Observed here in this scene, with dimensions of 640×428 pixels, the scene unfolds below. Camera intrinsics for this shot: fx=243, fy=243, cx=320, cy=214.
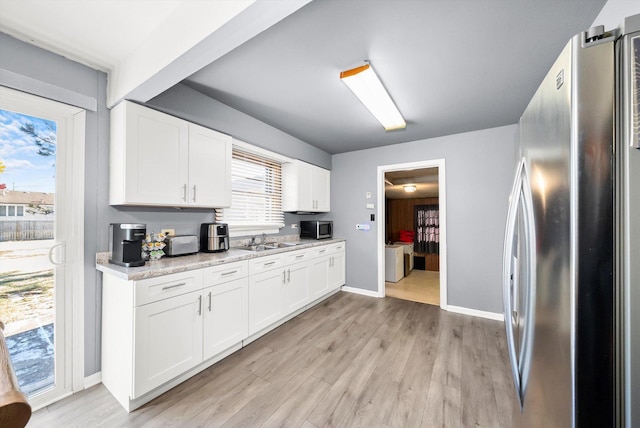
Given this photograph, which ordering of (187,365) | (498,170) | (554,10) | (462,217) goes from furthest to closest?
(462,217) → (498,170) → (187,365) → (554,10)

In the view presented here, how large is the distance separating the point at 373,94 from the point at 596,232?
6.63 feet

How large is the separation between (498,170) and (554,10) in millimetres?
2140

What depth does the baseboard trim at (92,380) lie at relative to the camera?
1843mm

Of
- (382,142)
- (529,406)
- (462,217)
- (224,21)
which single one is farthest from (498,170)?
Answer: (224,21)

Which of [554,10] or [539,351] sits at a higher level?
[554,10]

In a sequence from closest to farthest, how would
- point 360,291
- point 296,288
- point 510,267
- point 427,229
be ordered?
point 510,267 < point 296,288 < point 360,291 < point 427,229

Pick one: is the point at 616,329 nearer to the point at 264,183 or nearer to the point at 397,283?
the point at 264,183

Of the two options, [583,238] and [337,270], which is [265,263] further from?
[583,238]

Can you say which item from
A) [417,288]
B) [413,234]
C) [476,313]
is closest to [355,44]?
[476,313]

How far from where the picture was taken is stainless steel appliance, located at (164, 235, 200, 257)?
2.19 m

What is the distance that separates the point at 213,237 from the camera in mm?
2479

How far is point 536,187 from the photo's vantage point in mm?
831

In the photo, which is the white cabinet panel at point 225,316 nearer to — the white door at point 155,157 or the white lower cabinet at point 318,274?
the white door at point 155,157

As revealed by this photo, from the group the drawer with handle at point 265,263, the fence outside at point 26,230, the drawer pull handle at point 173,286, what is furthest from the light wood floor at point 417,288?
the fence outside at point 26,230
